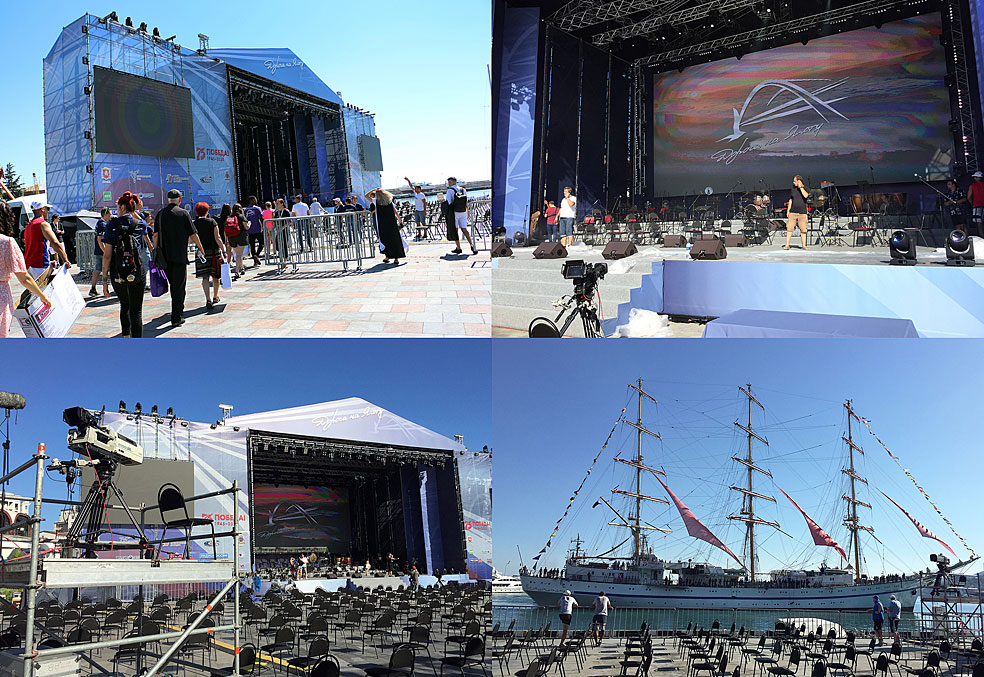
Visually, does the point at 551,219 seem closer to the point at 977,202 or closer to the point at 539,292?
the point at 539,292

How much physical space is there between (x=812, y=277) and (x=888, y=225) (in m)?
4.89

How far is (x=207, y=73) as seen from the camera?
21000mm

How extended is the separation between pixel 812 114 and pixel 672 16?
176 inches

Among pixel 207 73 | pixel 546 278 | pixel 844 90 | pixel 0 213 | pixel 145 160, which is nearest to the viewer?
pixel 0 213

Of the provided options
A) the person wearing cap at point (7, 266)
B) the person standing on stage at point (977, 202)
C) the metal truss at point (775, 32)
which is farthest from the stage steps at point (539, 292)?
the metal truss at point (775, 32)

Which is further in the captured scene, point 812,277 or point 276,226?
point 276,226

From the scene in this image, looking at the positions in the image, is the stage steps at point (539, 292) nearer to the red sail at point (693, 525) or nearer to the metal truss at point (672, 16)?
the metal truss at point (672, 16)

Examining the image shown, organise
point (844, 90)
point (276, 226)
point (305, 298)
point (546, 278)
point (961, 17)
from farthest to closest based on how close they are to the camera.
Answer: point (844, 90) → point (961, 17) → point (276, 226) → point (546, 278) → point (305, 298)

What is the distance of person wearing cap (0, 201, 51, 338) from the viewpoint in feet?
16.9

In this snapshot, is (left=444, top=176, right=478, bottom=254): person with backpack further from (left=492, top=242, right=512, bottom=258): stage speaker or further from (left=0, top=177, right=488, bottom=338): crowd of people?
(left=0, top=177, right=488, bottom=338): crowd of people

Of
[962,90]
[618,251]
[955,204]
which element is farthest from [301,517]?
[962,90]

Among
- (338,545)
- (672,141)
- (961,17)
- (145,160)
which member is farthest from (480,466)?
(961,17)

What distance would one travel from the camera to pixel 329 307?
8188 millimetres

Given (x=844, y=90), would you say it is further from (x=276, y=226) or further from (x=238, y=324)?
(x=238, y=324)
